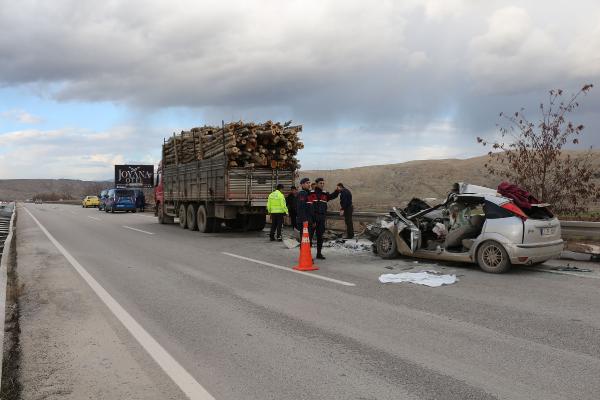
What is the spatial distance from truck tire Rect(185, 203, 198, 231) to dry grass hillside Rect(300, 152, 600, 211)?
30555 millimetres

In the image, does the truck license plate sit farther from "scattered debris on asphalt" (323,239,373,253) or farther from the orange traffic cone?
"scattered debris on asphalt" (323,239,373,253)

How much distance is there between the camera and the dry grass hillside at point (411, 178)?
5181cm


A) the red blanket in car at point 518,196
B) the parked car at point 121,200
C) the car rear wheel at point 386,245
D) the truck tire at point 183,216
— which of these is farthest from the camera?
the parked car at point 121,200

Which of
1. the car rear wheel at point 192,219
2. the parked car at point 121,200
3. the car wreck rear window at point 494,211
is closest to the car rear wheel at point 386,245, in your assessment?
the car wreck rear window at point 494,211

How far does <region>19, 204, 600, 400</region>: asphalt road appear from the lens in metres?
4.05

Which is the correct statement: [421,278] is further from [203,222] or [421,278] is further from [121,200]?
[121,200]

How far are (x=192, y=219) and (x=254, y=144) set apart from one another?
171 inches

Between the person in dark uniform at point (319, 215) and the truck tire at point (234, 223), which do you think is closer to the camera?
the person in dark uniform at point (319, 215)

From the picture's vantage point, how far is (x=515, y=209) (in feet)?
28.8

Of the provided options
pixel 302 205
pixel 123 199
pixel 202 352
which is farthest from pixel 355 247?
pixel 123 199

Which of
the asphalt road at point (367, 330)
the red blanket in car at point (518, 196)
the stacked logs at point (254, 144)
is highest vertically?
the stacked logs at point (254, 144)

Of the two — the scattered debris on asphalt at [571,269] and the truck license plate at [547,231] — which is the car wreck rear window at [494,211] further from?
the scattered debris on asphalt at [571,269]

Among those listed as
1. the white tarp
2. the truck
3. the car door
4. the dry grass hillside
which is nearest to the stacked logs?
the truck

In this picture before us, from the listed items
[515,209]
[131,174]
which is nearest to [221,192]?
[515,209]
